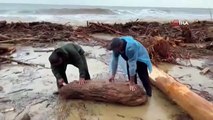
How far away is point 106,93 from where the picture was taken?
6.14m

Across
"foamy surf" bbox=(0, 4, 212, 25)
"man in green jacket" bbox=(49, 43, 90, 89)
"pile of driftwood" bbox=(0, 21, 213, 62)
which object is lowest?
"foamy surf" bbox=(0, 4, 212, 25)

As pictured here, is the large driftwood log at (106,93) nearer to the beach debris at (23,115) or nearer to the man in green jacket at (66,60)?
the man in green jacket at (66,60)

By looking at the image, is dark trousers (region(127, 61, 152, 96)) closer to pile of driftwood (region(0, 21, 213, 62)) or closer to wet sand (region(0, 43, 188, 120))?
wet sand (region(0, 43, 188, 120))

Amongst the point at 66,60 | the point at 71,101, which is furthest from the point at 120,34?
the point at 71,101

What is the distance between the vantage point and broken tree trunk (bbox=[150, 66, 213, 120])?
5.32 meters

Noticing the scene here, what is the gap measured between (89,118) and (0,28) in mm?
12167

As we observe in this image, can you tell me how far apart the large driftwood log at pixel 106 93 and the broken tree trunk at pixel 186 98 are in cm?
56

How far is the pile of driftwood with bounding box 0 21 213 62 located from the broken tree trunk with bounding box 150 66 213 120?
255 cm

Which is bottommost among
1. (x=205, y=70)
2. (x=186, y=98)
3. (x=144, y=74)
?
(x=205, y=70)

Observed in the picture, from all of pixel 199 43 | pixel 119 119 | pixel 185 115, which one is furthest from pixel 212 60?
pixel 119 119

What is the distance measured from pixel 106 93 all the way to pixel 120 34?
982 cm

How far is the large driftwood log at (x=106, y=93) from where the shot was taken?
20.0ft

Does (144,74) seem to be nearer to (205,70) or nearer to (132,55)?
(132,55)

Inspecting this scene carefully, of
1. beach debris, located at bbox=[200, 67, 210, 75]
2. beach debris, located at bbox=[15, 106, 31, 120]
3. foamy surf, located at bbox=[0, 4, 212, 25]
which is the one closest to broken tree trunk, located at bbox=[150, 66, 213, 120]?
beach debris, located at bbox=[200, 67, 210, 75]
